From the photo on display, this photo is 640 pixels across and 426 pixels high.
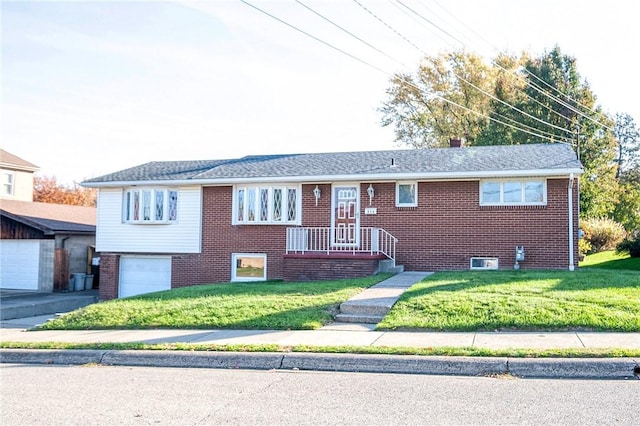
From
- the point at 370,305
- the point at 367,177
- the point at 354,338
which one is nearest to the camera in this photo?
the point at 354,338

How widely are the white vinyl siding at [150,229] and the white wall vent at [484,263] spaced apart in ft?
28.7

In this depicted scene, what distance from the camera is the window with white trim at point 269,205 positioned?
1922 cm

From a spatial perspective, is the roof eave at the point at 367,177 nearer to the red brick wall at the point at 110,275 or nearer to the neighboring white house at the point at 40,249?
the red brick wall at the point at 110,275

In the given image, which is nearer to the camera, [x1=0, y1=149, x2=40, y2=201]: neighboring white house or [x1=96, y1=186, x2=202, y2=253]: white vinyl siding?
[x1=96, y1=186, x2=202, y2=253]: white vinyl siding

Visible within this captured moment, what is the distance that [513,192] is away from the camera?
57.2ft

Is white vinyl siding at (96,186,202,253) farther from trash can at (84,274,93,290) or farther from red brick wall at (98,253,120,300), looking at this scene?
trash can at (84,274,93,290)

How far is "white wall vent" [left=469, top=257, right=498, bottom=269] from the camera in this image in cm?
1739

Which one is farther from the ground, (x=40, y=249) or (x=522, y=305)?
(x=40, y=249)

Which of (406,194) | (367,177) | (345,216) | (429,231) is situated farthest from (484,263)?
(345,216)

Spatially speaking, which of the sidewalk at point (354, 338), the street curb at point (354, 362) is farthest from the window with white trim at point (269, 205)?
the street curb at point (354, 362)

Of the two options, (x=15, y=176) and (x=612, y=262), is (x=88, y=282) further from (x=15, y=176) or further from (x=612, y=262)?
(x=612, y=262)

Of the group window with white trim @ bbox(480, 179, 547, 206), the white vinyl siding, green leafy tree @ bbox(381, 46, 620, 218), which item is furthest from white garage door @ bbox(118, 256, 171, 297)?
green leafy tree @ bbox(381, 46, 620, 218)

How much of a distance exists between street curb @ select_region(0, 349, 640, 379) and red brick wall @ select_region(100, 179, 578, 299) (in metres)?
8.84

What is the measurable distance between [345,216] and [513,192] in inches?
198
